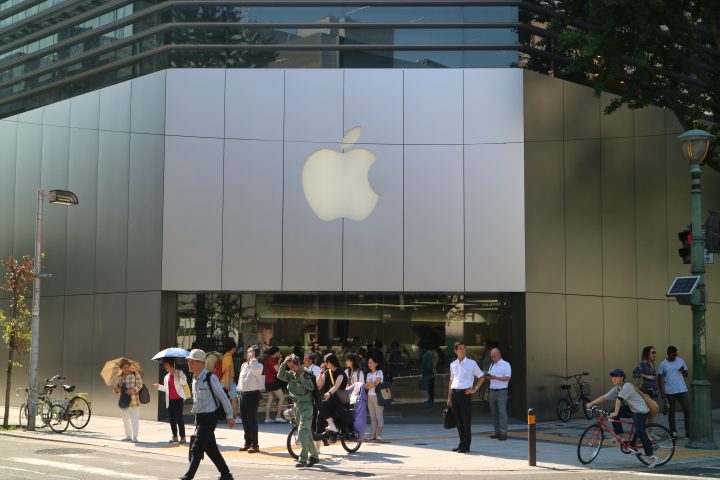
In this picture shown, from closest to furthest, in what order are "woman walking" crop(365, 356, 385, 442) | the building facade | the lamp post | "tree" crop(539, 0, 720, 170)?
the lamp post → "woman walking" crop(365, 356, 385, 442) → "tree" crop(539, 0, 720, 170) → the building facade

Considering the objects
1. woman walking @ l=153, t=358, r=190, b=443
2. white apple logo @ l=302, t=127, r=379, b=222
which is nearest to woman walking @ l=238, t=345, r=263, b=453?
woman walking @ l=153, t=358, r=190, b=443

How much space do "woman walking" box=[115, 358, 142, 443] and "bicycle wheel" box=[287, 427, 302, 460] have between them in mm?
4232

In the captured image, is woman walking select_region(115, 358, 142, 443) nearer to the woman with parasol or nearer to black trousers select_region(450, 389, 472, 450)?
the woman with parasol

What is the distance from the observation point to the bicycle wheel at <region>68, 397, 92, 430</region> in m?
20.5

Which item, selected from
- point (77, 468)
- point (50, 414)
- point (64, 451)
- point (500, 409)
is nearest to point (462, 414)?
point (500, 409)

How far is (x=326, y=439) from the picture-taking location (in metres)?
15.7

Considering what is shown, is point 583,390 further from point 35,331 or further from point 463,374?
point 35,331

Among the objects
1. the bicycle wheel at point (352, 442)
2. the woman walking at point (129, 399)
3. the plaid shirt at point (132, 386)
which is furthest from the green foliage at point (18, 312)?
the bicycle wheel at point (352, 442)

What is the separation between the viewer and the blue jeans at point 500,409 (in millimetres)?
17797

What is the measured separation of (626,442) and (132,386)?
10.2m

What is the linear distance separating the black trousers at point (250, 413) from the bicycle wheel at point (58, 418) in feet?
19.8

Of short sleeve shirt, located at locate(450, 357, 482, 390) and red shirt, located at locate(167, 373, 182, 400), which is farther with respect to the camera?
red shirt, located at locate(167, 373, 182, 400)

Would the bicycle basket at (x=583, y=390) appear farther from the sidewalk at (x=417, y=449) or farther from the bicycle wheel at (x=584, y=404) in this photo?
the sidewalk at (x=417, y=449)

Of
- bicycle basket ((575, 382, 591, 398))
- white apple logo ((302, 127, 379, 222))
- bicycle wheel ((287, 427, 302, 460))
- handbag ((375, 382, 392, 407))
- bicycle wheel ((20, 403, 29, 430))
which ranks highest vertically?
white apple logo ((302, 127, 379, 222))
